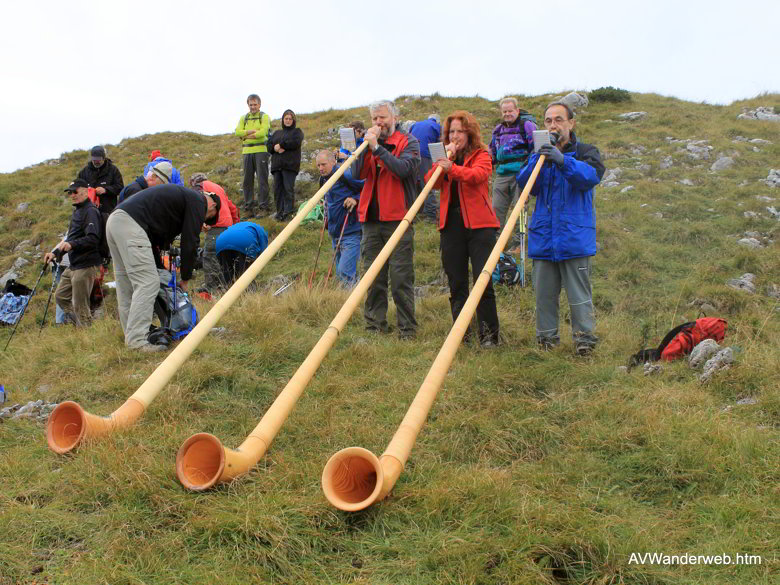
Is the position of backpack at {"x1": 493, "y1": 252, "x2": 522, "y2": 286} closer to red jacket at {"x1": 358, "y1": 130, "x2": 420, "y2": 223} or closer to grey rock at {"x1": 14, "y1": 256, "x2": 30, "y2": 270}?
red jacket at {"x1": 358, "y1": 130, "x2": 420, "y2": 223}

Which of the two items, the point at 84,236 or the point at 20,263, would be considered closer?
the point at 84,236

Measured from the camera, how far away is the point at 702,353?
16.9ft

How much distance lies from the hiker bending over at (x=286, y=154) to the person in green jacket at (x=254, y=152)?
423mm

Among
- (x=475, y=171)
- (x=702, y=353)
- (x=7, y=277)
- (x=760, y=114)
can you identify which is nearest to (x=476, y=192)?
(x=475, y=171)

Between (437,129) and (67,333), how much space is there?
17.1ft

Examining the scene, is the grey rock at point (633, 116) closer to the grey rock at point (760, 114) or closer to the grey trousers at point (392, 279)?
the grey rock at point (760, 114)

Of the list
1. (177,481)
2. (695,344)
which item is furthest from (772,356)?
(177,481)

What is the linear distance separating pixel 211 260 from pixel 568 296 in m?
5.13

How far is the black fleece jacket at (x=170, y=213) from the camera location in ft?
20.5

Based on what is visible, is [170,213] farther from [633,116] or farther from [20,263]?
[633,116]

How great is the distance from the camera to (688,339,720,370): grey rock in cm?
514

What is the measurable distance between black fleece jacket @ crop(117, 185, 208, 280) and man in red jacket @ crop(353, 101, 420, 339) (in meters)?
1.57

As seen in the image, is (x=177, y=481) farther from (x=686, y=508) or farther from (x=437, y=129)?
(x=437, y=129)

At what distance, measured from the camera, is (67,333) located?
7.00 metres
